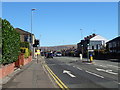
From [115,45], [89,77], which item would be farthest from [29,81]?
[115,45]

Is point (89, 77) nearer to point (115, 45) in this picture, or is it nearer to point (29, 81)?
point (29, 81)

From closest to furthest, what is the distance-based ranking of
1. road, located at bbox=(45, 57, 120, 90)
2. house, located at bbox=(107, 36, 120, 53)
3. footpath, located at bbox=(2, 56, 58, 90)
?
footpath, located at bbox=(2, 56, 58, 90) → road, located at bbox=(45, 57, 120, 90) → house, located at bbox=(107, 36, 120, 53)

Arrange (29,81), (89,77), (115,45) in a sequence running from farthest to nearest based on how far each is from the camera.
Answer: (115,45) → (89,77) → (29,81)

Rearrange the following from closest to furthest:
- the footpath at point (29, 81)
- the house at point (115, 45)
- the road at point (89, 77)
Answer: the footpath at point (29, 81), the road at point (89, 77), the house at point (115, 45)

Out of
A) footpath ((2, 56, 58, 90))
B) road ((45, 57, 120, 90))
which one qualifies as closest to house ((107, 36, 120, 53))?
road ((45, 57, 120, 90))

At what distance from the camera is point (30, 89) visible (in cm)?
1194

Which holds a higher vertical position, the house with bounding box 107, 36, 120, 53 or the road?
the house with bounding box 107, 36, 120, 53

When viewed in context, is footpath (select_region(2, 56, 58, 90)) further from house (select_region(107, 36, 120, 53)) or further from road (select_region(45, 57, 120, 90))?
house (select_region(107, 36, 120, 53))

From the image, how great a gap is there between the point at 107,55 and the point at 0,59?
57193 millimetres

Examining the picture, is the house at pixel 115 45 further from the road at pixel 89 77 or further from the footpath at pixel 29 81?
the footpath at pixel 29 81

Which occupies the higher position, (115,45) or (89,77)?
(115,45)

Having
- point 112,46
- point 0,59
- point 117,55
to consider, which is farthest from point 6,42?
point 112,46

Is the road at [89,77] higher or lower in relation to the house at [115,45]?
lower

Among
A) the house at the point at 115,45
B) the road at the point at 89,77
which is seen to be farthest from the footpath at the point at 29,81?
the house at the point at 115,45
